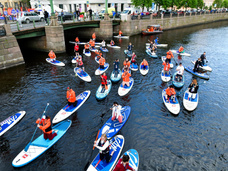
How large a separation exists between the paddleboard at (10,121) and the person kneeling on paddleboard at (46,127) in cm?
326

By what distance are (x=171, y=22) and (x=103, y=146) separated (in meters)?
57.5

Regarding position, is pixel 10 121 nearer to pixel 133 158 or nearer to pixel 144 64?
pixel 133 158

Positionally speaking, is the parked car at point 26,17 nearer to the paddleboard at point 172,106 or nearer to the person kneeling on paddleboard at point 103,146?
the paddleboard at point 172,106

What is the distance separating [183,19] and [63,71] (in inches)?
2188

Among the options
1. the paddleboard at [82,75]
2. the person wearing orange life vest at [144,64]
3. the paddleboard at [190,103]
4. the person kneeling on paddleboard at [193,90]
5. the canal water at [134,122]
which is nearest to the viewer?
the canal water at [134,122]

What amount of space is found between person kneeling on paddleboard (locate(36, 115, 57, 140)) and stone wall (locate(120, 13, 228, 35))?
38.9m

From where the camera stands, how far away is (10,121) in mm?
11844

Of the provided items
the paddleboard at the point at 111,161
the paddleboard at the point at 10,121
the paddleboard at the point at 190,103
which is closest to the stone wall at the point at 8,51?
the paddleboard at the point at 10,121

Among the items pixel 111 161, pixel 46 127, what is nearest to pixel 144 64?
pixel 111 161

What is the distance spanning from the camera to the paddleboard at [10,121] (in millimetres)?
11194

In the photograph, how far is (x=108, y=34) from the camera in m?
39.9

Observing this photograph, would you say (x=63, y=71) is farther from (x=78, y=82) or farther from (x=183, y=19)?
(x=183, y=19)

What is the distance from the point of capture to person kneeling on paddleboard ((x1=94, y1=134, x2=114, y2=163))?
8.14 m

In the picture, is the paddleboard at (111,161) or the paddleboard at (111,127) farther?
the paddleboard at (111,127)
